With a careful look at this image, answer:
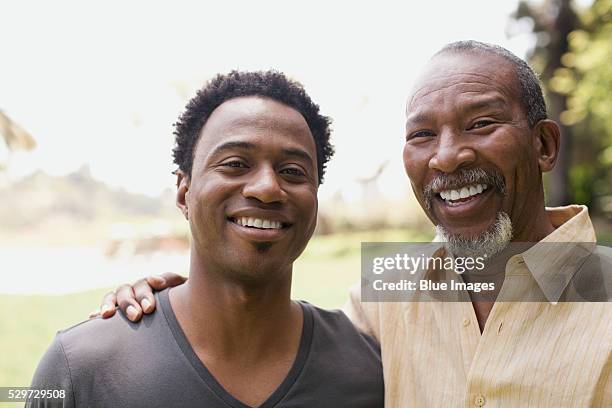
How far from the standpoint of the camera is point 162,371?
86.8 inches

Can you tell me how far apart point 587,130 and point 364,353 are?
20.7 meters

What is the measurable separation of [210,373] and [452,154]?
3.82 feet

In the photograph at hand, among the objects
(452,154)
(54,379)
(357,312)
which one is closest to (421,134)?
(452,154)

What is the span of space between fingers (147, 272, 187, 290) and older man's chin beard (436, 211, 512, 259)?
44.2 inches

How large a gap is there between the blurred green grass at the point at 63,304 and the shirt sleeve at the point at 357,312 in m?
5.25

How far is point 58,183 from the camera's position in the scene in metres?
17.9

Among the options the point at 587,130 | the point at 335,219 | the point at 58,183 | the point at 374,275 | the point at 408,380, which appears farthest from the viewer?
the point at 587,130

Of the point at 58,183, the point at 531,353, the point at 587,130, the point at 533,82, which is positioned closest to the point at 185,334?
the point at 531,353

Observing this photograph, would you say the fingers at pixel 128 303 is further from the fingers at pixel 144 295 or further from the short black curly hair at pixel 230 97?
the short black curly hair at pixel 230 97

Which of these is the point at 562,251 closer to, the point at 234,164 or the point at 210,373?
the point at 234,164

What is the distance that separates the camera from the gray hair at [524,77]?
2.50 meters

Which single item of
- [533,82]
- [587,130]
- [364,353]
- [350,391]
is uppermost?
[587,130]

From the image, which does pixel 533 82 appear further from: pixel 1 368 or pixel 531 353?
pixel 1 368

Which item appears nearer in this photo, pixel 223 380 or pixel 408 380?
pixel 223 380
